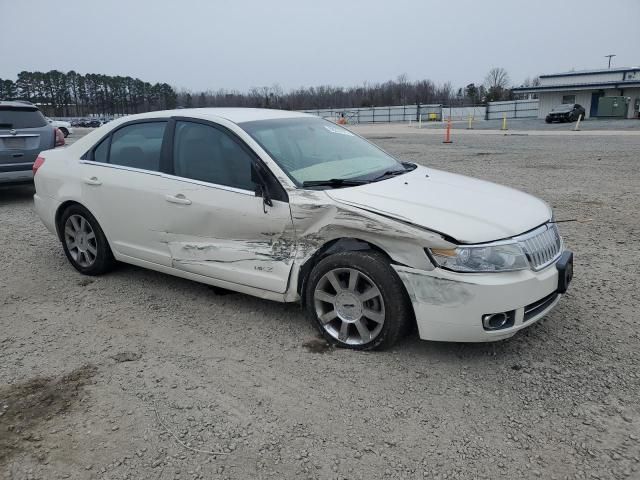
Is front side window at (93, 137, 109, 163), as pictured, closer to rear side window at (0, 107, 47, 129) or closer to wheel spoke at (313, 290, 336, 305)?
wheel spoke at (313, 290, 336, 305)

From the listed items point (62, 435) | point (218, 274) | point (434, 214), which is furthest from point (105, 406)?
point (434, 214)

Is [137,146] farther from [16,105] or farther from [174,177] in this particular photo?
[16,105]

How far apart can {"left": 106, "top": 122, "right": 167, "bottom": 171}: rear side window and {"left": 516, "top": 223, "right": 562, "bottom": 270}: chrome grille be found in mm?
2906

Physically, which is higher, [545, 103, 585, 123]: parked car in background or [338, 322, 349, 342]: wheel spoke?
[545, 103, 585, 123]: parked car in background

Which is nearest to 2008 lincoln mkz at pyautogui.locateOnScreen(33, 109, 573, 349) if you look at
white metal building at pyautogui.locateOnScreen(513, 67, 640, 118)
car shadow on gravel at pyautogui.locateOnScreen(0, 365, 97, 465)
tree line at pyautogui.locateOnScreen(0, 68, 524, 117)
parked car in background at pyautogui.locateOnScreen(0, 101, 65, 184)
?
car shadow on gravel at pyautogui.locateOnScreen(0, 365, 97, 465)

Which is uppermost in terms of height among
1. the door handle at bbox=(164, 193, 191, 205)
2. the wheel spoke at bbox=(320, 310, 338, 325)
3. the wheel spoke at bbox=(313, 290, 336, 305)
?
the door handle at bbox=(164, 193, 191, 205)

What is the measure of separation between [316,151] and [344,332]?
59.5 inches

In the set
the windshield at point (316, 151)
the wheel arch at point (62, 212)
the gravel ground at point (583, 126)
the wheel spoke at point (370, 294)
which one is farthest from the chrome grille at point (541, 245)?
the gravel ground at point (583, 126)

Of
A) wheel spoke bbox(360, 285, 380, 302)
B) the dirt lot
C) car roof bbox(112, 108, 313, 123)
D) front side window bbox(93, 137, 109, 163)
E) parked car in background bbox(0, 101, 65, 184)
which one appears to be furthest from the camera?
parked car in background bbox(0, 101, 65, 184)

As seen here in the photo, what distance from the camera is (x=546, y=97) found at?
47.8 metres

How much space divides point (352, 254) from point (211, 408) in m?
1.26

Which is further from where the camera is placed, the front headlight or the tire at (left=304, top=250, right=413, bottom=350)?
the tire at (left=304, top=250, right=413, bottom=350)

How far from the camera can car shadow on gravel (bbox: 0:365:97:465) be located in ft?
8.61

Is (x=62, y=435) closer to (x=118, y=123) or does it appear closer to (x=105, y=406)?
(x=105, y=406)
